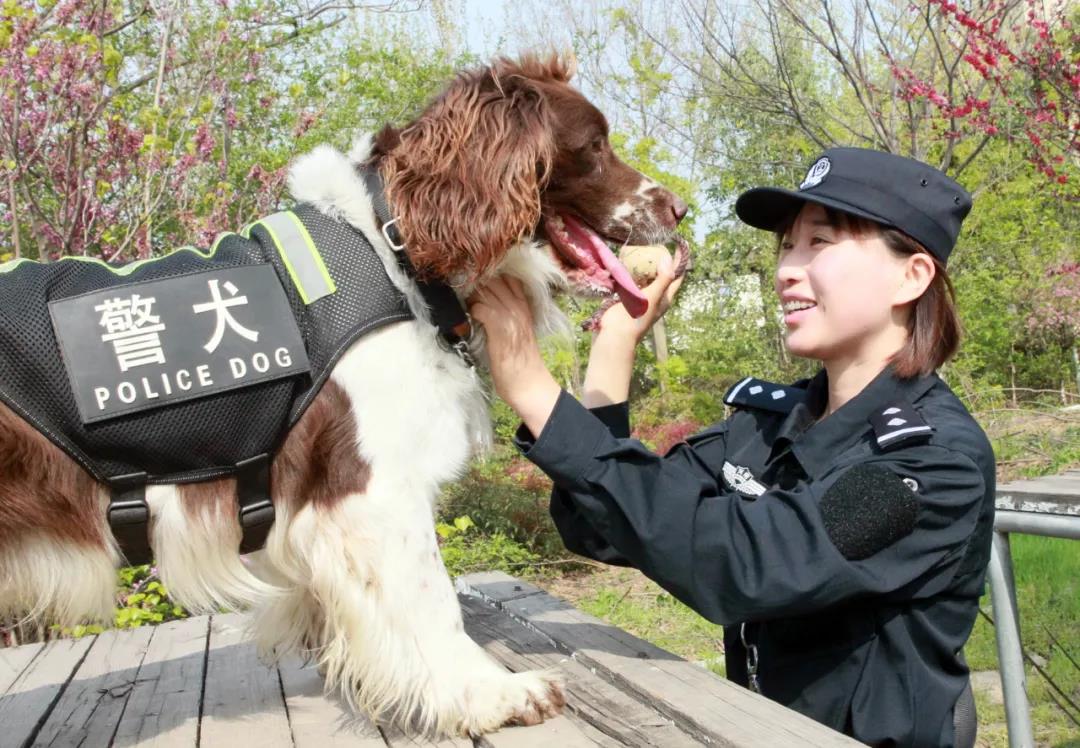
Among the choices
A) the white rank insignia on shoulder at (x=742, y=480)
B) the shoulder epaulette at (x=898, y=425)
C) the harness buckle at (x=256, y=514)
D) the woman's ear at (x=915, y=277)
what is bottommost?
the white rank insignia on shoulder at (x=742, y=480)

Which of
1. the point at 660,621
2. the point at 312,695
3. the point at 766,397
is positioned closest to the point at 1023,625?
the point at 660,621

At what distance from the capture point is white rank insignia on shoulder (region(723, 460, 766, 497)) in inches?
96.0

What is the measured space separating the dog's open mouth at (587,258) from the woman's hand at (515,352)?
8.0 inches

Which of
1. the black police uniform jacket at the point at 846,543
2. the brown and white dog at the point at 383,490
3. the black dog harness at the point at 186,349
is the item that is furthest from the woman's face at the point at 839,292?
the black dog harness at the point at 186,349

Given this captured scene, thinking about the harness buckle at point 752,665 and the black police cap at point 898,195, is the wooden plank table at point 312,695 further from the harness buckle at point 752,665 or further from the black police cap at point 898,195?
the black police cap at point 898,195

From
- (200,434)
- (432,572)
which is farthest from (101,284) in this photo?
(432,572)

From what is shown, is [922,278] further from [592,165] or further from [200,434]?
[200,434]

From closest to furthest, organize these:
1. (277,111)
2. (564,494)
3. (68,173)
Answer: (564,494) < (68,173) < (277,111)

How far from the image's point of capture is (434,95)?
9.18 feet

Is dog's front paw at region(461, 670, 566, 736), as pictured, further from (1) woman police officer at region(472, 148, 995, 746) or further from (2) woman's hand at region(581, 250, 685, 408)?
(2) woman's hand at region(581, 250, 685, 408)

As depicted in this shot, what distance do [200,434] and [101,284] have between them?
0.41 metres

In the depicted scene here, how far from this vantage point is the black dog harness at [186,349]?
215 cm

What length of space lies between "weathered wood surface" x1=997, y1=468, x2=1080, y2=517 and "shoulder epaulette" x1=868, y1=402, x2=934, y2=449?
0.96m

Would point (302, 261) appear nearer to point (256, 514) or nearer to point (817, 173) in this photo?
point (256, 514)
